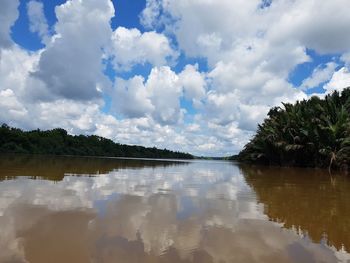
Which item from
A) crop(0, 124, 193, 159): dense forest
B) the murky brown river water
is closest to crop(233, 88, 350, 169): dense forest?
the murky brown river water

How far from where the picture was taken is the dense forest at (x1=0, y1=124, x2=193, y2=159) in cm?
8169

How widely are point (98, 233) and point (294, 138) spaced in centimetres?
3182

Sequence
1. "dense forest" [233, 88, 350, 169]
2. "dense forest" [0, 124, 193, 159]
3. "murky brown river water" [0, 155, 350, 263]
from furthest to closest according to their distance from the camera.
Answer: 1. "dense forest" [0, 124, 193, 159]
2. "dense forest" [233, 88, 350, 169]
3. "murky brown river water" [0, 155, 350, 263]

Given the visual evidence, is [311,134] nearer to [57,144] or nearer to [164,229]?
[164,229]

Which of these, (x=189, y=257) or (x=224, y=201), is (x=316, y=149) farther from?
(x=189, y=257)

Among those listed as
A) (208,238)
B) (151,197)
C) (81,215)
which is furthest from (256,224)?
(151,197)

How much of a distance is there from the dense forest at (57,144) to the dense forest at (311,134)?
58214mm

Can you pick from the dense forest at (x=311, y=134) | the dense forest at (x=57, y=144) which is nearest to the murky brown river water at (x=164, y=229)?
the dense forest at (x=311, y=134)

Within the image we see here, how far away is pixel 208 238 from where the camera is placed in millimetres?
5688

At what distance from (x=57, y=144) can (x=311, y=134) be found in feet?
251

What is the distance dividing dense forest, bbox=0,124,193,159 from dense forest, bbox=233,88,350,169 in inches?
2292

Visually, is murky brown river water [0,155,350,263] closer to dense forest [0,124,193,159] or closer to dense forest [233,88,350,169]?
dense forest [233,88,350,169]

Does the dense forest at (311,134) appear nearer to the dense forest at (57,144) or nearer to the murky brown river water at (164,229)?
the murky brown river water at (164,229)

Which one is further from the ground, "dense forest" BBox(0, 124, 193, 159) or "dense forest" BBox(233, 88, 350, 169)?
"dense forest" BBox(0, 124, 193, 159)
